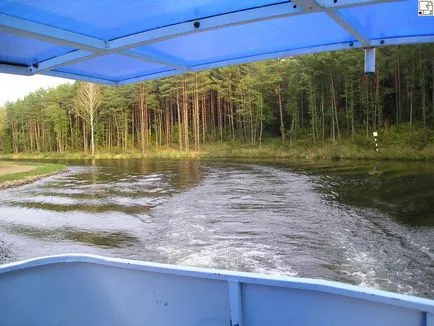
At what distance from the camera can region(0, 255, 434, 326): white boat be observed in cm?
166

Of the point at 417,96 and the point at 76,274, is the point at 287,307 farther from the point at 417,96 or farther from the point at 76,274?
the point at 417,96

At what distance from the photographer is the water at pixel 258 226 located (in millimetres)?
5820

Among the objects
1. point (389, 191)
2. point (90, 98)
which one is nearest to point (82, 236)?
point (389, 191)

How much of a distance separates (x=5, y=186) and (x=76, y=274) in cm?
1713

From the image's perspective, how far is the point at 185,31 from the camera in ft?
10.0

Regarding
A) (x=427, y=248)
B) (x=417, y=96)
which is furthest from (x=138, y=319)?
(x=417, y=96)

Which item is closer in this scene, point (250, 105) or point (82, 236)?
point (82, 236)

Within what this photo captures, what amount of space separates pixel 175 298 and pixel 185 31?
2.04 m

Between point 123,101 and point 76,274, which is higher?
point 123,101

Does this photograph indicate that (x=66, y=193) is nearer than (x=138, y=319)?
No

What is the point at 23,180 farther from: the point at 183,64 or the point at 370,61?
the point at 370,61

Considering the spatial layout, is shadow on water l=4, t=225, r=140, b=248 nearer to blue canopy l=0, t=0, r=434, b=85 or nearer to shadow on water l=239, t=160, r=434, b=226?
blue canopy l=0, t=0, r=434, b=85

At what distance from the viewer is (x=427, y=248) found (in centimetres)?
632

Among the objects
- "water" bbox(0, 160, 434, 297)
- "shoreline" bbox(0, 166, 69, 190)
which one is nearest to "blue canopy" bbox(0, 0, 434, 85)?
"water" bbox(0, 160, 434, 297)
